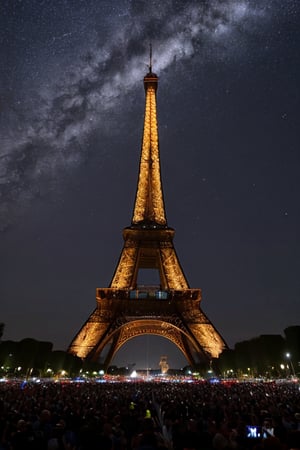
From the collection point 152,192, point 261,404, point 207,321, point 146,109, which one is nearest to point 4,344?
point 207,321

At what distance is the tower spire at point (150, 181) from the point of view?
5734 centimetres

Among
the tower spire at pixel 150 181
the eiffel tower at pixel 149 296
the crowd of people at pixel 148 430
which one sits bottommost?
the crowd of people at pixel 148 430

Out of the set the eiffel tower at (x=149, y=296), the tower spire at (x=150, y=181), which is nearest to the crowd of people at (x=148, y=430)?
the eiffel tower at (x=149, y=296)

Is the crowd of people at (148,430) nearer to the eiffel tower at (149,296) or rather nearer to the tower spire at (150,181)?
the eiffel tower at (149,296)

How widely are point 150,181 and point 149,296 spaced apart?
1579 cm

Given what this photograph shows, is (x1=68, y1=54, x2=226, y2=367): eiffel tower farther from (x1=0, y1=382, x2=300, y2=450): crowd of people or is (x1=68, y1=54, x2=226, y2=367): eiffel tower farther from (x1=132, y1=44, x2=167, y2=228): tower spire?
(x1=0, y1=382, x2=300, y2=450): crowd of people

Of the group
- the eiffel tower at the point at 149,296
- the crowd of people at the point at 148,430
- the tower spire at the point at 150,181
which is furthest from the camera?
the tower spire at the point at 150,181

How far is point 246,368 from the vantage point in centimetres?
4972

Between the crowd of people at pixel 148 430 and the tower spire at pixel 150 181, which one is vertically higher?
the tower spire at pixel 150 181

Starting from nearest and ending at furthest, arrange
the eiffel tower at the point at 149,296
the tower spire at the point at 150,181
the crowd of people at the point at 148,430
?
the crowd of people at the point at 148,430 < the eiffel tower at the point at 149,296 < the tower spire at the point at 150,181

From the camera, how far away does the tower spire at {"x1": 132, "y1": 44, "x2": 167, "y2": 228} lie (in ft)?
188

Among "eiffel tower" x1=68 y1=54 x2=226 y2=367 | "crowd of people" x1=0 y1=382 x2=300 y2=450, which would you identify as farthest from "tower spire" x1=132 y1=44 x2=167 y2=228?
"crowd of people" x1=0 y1=382 x2=300 y2=450

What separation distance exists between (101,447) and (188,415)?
7968mm

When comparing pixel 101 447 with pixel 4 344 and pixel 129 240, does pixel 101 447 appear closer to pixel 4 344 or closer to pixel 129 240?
pixel 4 344
